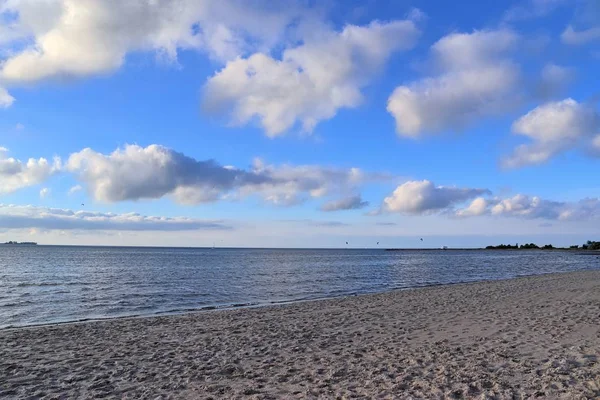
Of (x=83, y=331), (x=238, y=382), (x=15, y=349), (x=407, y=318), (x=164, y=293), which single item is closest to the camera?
(x=238, y=382)

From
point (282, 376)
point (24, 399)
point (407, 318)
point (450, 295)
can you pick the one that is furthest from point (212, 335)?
point (450, 295)

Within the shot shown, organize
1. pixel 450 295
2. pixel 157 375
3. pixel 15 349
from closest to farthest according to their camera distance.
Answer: pixel 157 375, pixel 15 349, pixel 450 295

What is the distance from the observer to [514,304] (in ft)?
62.8

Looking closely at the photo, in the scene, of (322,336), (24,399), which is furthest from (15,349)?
(322,336)

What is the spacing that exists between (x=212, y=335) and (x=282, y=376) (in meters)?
5.38

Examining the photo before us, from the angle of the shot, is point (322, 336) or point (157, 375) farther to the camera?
point (322, 336)

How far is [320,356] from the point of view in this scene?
33.6 ft

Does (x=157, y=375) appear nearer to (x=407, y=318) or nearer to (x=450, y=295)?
(x=407, y=318)

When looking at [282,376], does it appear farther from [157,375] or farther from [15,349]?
[15,349]

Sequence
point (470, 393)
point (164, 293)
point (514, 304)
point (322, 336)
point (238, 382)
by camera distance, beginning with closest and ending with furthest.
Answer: point (470, 393) < point (238, 382) < point (322, 336) < point (514, 304) < point (164, 293)

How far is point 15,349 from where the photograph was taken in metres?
11.8

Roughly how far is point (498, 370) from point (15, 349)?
12337mm

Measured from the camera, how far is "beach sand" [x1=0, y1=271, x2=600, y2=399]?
7.76m

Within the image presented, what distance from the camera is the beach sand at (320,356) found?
776 centimetres
